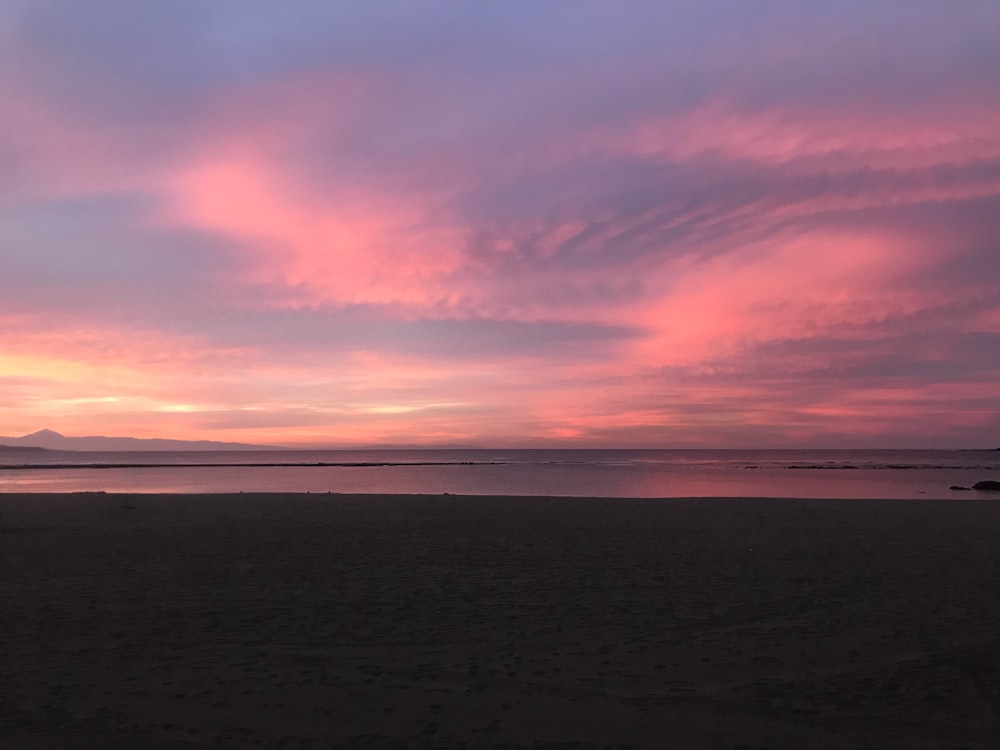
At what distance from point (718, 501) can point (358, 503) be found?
14358 millimetres

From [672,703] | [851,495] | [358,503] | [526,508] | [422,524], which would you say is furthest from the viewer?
[851,495]

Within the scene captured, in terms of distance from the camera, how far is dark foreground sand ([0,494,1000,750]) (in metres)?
Result: 6.14

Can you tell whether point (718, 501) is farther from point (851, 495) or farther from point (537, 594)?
point (537, 594)

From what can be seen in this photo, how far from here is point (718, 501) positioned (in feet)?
93.4

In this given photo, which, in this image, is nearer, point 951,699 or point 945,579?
point 951,699

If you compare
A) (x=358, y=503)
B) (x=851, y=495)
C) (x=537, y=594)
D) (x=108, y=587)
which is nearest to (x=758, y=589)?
(x=537, y=594)

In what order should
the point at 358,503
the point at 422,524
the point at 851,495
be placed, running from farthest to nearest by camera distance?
1. the point at 851,495
2. the point at 358,503
3. the point at 422,524

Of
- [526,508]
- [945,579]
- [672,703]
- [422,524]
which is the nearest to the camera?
[672,703]

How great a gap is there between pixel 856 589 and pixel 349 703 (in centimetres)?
887

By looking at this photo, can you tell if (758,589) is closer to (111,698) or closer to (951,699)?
(951,699)

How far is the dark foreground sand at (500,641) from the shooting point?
6145 millimetres

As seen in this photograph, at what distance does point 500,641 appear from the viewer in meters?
8.66

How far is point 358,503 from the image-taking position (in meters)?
28.2

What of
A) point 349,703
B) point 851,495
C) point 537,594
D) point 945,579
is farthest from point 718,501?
point 349,703
